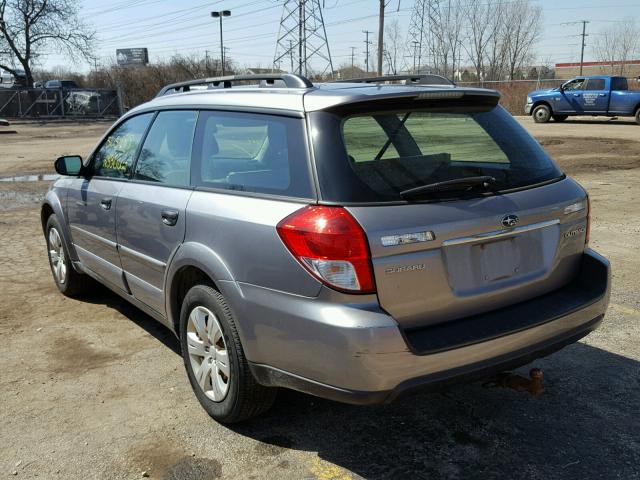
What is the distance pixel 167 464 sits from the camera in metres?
3.01

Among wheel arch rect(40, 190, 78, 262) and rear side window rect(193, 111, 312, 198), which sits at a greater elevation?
rear side window rect(193, 111, 312, 198)

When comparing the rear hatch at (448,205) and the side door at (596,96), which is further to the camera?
the side door at (596,96)

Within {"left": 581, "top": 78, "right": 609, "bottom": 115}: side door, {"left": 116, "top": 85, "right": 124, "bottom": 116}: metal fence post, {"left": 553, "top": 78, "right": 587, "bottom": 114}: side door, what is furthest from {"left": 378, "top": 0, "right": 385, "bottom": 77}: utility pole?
{"left": 116, "top": 85, "right": 124, "bottom": 116}: metal fence post

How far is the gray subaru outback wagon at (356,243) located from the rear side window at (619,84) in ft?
83.0

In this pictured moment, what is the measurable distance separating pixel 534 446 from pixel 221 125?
2.37 metres

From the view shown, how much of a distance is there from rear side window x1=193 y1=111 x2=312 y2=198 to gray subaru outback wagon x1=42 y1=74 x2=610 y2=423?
0.03 ft

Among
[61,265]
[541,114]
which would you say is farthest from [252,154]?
[541,114]

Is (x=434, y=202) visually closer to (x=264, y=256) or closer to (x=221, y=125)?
(x=264, y=256)

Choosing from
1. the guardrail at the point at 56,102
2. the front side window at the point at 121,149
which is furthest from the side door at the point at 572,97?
the guardrail at the point at 56,102

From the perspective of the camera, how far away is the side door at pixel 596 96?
84.7 feet

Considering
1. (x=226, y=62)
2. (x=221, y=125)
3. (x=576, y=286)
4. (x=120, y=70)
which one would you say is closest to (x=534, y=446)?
(x=576, y=286)

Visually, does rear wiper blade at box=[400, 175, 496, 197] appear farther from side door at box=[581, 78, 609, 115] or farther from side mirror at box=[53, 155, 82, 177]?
side door at box=[581, 78, 609, 115]

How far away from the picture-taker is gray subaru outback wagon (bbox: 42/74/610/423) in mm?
2641

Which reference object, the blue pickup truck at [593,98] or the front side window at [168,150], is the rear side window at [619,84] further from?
the front side window at [168,150]
